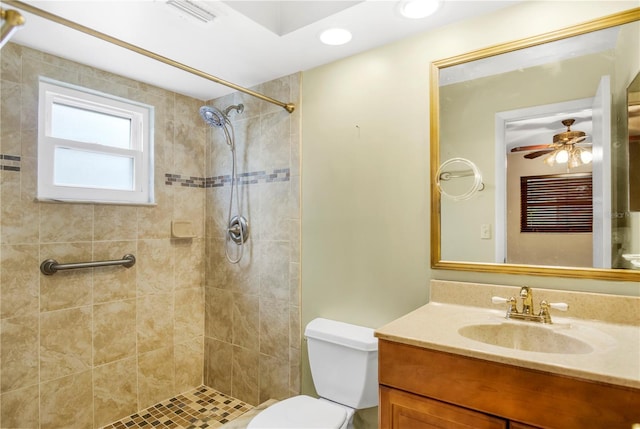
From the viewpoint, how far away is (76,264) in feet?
6.38

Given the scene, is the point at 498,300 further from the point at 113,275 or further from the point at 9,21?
the point at 113,275

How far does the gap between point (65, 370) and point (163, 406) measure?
26.8 inches

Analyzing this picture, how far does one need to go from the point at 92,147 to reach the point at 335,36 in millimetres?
1569

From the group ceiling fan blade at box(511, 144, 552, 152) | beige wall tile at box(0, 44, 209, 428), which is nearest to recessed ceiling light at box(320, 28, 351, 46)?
ceiling fan blade at box(511, 144, 552, 152)

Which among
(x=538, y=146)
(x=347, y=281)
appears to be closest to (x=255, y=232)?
(x=347, y=281)

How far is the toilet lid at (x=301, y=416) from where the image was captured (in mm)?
1499

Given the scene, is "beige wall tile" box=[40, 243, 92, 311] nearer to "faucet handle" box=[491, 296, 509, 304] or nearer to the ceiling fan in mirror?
"faucet handle" box=[491, 296, 509, 304]

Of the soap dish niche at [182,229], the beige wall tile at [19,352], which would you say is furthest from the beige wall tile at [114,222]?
the beige wall tile at [19,352]

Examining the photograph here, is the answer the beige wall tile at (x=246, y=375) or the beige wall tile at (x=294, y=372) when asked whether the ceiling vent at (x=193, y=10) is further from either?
the beige wall tile at (x=246, y=375)

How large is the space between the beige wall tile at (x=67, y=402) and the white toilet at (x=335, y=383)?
117 cm

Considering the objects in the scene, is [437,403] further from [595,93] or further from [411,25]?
[411,25]

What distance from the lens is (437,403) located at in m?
1.11

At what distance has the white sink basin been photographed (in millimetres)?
1223

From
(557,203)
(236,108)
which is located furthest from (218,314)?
(557,203)
